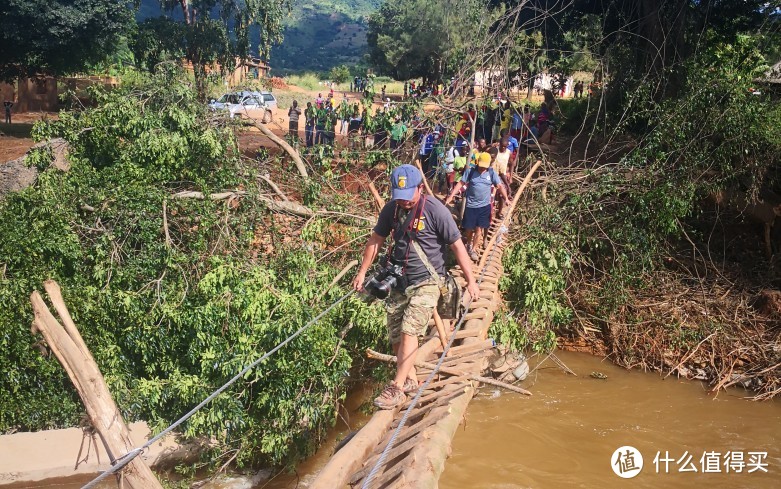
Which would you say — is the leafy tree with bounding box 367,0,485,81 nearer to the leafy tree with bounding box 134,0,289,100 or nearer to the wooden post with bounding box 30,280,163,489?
the leafy tree with bounding box 134,0,289,100

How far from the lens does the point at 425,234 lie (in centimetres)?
447

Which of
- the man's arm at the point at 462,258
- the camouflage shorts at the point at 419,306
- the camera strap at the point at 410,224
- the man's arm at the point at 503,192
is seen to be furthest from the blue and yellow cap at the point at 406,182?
the man's arm at the point at 503,192

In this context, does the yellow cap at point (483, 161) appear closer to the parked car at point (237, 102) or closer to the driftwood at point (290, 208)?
the driftwood at point (290, 208)

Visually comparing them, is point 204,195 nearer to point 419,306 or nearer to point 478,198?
point 478,198

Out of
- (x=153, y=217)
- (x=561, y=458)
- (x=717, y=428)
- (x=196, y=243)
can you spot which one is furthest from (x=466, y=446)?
(x=153, y=217)

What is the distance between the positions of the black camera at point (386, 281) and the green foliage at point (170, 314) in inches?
81.0

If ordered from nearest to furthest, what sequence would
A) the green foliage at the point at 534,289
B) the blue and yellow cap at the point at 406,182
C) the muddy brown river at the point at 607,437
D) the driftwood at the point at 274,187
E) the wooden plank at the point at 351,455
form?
the wooden plank at the point at 351,455, the blue and yellow cap at the point at 406,182, the muddy brown river at the point at 607,437, the green foliage at the point at 534,289, the driftwood at the point at 274,187

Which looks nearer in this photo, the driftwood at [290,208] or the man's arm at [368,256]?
the man's arm at [368,256]

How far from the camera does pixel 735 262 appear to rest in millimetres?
9969

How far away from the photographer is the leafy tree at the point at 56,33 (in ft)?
52.6

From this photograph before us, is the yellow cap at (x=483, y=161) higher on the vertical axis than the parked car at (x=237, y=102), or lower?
lower

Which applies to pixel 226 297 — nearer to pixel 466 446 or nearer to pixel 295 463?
pixel 295 463

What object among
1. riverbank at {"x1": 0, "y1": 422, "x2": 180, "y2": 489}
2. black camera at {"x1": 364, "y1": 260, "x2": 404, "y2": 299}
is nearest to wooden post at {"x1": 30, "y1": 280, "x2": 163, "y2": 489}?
riverbank at {"x1": 0, "y1": 422, "x2": 180, "y2": 489}

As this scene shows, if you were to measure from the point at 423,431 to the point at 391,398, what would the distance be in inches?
18.0
